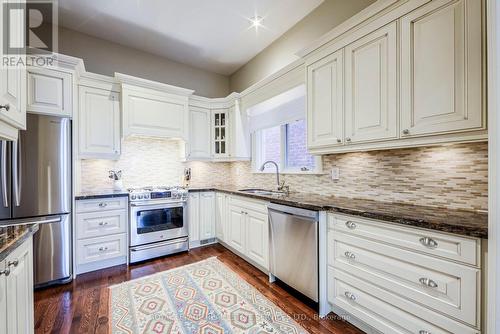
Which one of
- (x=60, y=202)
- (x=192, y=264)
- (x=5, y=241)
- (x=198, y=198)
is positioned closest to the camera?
(x=5, y=241)

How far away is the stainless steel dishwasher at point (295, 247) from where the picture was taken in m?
1.90

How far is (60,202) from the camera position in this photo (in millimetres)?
2379

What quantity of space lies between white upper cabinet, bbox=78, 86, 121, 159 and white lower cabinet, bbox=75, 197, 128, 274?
26.2 inches

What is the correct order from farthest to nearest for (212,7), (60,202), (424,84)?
(212,7) < (60,202) < (424,84)

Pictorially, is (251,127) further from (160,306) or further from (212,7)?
(160,306)

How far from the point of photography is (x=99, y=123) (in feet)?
9.62

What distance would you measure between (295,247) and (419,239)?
1.01 meters

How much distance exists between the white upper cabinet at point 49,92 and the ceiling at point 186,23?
0.88 metres

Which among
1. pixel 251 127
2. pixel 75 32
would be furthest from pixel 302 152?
pixel 75 32

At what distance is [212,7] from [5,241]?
9.10 ft

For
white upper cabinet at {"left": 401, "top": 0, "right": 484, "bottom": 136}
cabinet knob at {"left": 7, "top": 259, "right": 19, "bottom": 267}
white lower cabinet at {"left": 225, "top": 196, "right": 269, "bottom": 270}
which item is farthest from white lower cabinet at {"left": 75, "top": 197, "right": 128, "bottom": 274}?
white upper cabinet at {"left": 401, "top": 0, "right": 484, "bottom": 136}

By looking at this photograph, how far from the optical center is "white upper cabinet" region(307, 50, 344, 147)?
6.55 ft

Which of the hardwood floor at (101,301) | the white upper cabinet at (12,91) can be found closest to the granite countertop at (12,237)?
the white upper cabinet at (12,91)

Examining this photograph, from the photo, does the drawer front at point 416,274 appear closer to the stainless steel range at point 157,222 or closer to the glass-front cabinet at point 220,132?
the stainless steel range at point 157,222
